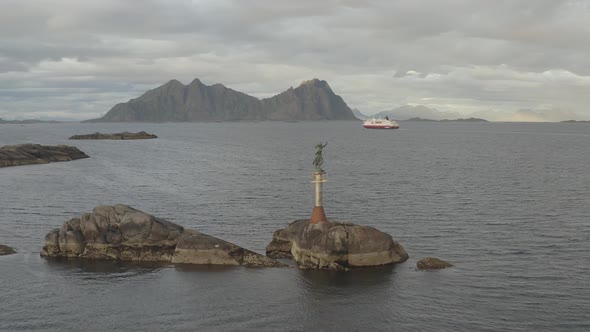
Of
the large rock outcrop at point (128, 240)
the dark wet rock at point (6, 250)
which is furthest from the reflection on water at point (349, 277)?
the dark wet rock at point (6, 250)

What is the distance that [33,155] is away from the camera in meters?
125

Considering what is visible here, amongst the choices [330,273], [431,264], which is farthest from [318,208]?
[431,264]

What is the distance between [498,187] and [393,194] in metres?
17.2

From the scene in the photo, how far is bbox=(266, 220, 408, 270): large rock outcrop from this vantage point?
36.8 m

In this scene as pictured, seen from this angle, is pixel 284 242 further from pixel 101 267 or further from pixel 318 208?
pixel 101 267

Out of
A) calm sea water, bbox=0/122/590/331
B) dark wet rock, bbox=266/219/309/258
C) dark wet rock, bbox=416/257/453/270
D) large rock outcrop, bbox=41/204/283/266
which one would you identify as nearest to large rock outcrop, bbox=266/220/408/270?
calm sea water, bbox=0/122/590/331

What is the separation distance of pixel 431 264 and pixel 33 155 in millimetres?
112529

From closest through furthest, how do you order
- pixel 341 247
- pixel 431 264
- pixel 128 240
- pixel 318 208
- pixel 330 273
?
1. pixel 330 273
2. pixel 341 247
3. pixel 431 264
4. pixel 318 208
5. pixel 128 240

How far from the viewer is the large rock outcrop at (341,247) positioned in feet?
121

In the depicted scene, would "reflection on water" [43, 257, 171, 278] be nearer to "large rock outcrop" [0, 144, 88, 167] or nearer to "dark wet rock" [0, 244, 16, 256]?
"dark wet rock" [0, 244, 16, 256]

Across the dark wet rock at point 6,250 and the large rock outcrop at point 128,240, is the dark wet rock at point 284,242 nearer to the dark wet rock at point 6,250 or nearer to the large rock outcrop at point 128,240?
the large rock outcrop at point 128,240

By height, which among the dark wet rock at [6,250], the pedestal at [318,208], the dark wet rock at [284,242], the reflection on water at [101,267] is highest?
the pedestal at [318,208]

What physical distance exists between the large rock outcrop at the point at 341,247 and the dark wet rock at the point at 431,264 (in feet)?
5.86

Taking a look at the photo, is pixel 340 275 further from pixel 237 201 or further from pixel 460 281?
pixel 237 201
